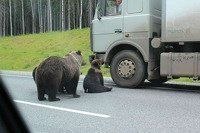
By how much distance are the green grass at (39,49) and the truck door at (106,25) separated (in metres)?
6.03

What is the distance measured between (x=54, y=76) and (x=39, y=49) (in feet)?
76.7

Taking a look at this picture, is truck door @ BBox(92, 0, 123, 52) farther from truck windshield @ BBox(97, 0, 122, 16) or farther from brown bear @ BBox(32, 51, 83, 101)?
brown bear @ BBox(32, 51, 83, 101)

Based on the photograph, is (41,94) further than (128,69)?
No

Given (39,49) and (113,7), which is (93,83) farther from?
(39,49)

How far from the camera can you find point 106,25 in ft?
44.1

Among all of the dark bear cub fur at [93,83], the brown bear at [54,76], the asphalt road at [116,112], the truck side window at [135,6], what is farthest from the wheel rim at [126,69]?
the brown bear at [54,76]

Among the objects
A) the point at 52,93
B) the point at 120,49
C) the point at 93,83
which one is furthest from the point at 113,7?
the point at 52,93

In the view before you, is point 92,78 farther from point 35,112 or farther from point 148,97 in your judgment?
point 35,112

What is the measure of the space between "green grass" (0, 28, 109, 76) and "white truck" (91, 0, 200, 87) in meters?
6.20

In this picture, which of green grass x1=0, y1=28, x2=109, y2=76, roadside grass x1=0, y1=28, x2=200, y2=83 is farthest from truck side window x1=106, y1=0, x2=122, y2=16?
green grass x1=0, y1=28, x2=109, y2=76

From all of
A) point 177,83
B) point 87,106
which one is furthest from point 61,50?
point 87,106

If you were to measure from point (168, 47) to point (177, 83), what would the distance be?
2.38 meters

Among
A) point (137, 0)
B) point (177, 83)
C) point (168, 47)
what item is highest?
point (137, 0)

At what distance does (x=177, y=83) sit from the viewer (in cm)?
1467
